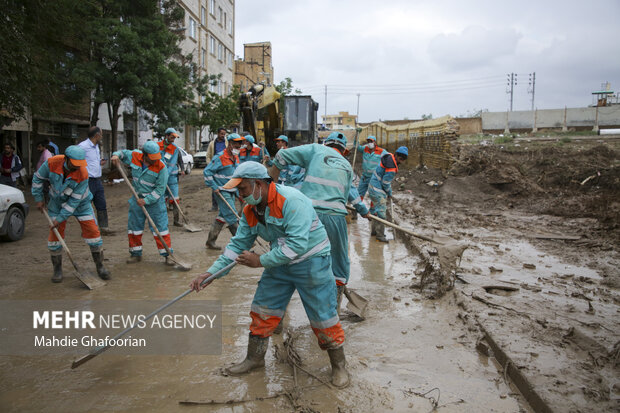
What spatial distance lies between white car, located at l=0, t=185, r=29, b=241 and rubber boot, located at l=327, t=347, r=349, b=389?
21.7 feet

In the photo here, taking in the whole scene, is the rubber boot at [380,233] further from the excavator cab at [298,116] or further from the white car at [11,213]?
the excavator cab at [298,116]

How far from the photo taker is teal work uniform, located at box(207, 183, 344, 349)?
2984 mm

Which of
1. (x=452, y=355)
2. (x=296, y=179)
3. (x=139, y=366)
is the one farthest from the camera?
(x=296, y=179)

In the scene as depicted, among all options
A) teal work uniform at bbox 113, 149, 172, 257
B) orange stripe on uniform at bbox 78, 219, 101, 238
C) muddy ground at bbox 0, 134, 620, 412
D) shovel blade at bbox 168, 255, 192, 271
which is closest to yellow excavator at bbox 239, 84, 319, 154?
muddy ground at bbox 0, 134, 620, 412

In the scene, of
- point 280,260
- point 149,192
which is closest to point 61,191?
point 149,192

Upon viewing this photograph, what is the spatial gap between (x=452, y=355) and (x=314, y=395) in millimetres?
1401

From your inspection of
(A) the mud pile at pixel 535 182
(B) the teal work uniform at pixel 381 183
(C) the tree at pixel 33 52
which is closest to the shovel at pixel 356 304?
(B) the teal work uniform at pixel 381 183

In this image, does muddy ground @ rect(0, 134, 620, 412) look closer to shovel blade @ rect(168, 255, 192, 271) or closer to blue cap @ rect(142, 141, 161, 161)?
shovel blade @ rect(168, 255, 192, 271)

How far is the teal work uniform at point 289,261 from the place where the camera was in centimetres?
298

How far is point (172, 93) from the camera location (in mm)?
18078

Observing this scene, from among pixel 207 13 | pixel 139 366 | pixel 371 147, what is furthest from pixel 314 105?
pixel 207 13

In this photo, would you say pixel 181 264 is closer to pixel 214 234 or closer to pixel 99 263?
pixel 99 263

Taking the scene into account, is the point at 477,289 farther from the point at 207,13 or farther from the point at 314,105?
the point at 207,13

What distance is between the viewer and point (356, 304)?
472cm
